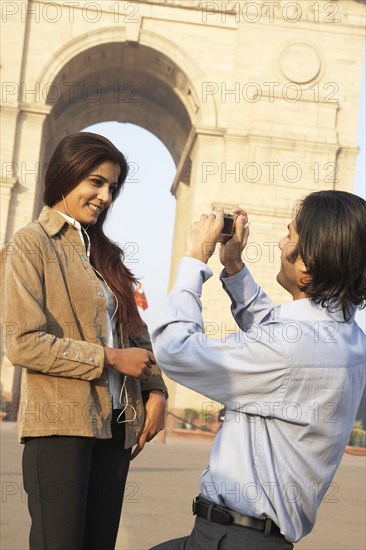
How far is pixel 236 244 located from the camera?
94.2 inches

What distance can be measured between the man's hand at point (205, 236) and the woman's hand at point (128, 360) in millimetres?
808

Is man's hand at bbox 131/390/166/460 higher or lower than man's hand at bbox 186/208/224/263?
lower

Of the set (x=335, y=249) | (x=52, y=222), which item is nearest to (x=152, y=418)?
(x=52, y=222)

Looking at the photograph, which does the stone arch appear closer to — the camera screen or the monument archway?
the monument archway

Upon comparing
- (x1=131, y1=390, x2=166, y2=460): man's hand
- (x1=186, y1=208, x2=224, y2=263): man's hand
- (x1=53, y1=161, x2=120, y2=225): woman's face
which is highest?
(x1=53, y1=161, x2=120, y2=225): woman's face

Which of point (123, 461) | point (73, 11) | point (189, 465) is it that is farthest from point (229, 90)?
point (123, 461)

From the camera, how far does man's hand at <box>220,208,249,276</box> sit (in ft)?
7.73

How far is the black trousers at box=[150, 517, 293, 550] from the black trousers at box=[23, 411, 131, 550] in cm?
72

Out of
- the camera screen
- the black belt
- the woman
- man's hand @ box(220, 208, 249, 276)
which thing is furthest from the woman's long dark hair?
the black belt

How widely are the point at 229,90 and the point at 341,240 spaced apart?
21794 millimetres

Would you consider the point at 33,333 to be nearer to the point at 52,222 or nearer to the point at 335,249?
the point at 52,222

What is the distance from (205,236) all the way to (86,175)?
41.0 inches

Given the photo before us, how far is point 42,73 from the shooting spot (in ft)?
75.3

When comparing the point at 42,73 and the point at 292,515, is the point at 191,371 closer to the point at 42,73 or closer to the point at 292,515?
the point at 292,515
